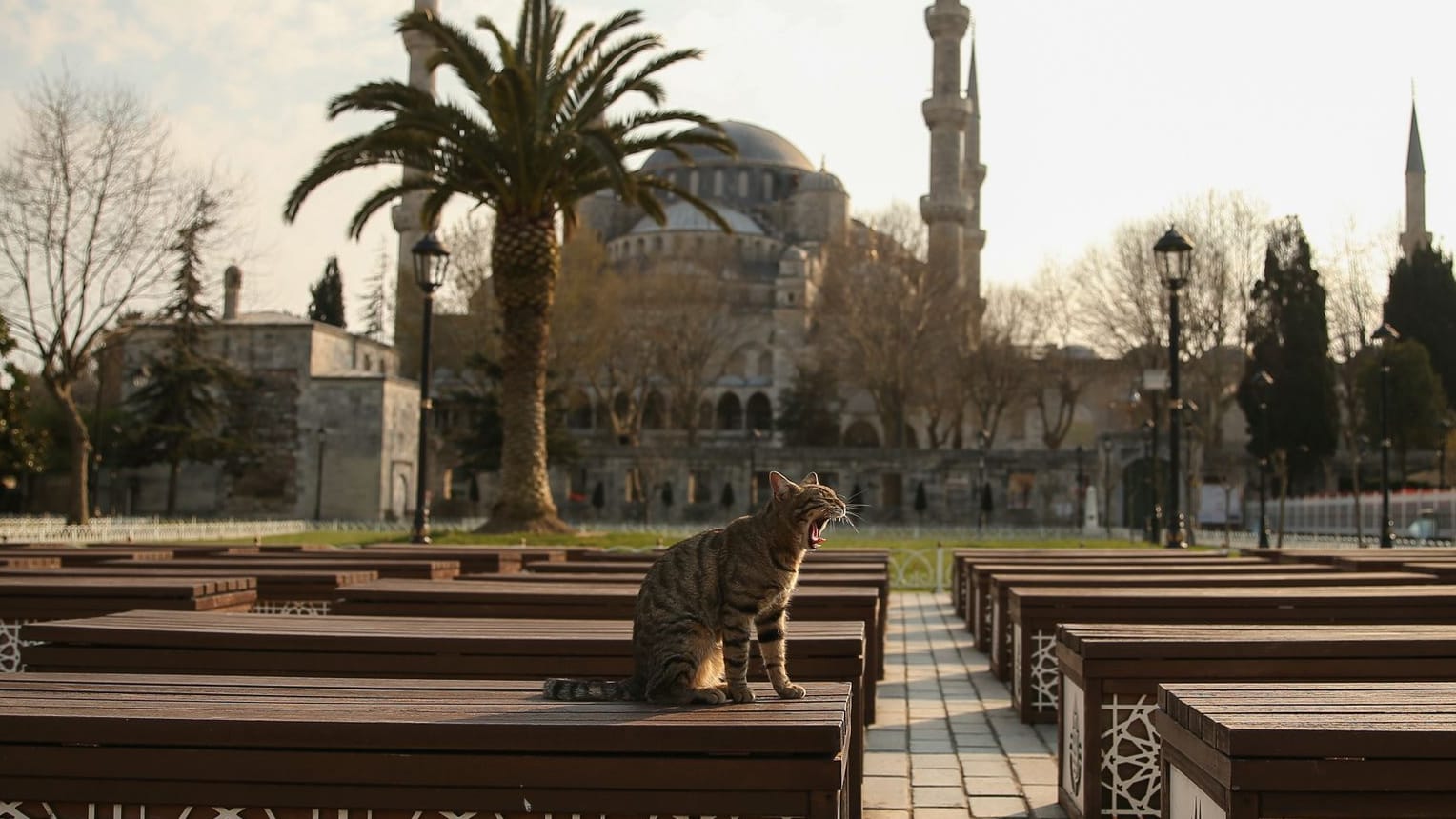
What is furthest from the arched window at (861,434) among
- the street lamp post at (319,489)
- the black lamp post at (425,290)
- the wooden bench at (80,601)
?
the wooden bench at (80,601)

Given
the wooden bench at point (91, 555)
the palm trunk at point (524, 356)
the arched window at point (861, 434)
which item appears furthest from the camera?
the arched window at point (861, 434)

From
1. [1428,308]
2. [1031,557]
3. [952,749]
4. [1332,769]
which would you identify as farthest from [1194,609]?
[1428,308]

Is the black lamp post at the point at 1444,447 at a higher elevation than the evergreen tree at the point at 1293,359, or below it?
below

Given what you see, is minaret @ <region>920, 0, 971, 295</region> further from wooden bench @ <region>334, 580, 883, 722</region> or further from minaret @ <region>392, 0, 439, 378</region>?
wooden bench @ <region>334, 580, 883, 722</region>

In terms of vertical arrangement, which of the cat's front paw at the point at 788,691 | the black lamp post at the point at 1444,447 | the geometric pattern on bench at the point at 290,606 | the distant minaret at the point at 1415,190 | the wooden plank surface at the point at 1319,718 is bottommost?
the geometric pattern on bench at the point at 290,606

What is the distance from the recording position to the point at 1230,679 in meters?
Result: 5.25

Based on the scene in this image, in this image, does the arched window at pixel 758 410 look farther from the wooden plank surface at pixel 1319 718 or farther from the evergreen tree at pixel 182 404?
the wooden plank surface at pixel 1319 718

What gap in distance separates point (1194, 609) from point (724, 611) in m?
3.98

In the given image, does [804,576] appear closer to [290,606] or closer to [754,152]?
[290,606]

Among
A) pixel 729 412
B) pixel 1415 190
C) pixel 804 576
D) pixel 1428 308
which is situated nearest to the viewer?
pixel 804 576

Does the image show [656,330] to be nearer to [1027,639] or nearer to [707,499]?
[707,499]

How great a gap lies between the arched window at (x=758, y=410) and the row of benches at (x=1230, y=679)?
63574 mm

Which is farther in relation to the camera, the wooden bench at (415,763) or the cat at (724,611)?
the cat at (724,611)

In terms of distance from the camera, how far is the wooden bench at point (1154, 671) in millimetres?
5164
